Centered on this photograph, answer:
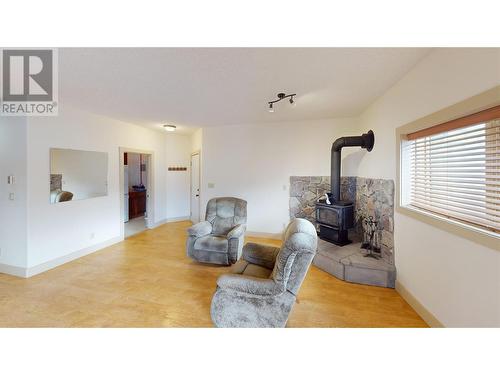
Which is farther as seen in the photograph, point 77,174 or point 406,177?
point 77,174

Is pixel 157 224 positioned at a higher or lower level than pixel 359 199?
lower

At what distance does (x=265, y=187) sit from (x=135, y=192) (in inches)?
176

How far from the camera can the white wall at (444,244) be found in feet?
4.66

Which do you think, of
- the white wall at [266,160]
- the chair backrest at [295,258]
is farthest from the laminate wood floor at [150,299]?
the white wall at [266,160]

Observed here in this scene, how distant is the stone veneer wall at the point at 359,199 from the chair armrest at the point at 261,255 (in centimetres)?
161

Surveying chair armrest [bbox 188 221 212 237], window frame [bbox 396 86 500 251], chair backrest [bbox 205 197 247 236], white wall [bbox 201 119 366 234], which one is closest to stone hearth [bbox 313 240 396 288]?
window frame [bbox 396 86 500 251]

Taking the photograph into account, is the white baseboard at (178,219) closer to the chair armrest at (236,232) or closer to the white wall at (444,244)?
A: the chair armrest at (236,232)

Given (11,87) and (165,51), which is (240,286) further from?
(11,87)

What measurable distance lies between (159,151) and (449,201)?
18.5 ft

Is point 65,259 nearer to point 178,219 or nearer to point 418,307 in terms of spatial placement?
point 178,219

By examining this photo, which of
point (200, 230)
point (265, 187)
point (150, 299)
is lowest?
point (150, 299)

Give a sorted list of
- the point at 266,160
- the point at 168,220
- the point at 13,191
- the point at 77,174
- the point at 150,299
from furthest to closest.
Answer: the point at 168,220
the point at 266,160
the point at 77,174
the point at 13,191
the point at 150,299

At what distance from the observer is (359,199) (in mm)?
3811

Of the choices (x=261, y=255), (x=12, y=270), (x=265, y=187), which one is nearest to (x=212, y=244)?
(x=261, y=255)
